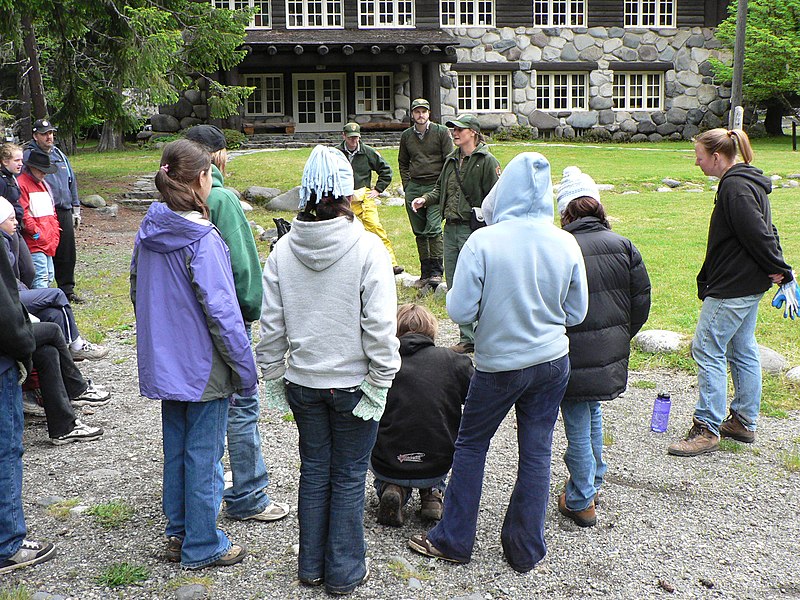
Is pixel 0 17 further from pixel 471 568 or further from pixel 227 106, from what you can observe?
pixel 471 568

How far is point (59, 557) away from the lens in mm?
4070

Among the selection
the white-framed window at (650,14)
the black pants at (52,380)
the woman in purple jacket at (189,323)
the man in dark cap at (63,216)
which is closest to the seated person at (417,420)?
the woman in purple jacket at (189,323)

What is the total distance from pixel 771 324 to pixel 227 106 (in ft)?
43.7

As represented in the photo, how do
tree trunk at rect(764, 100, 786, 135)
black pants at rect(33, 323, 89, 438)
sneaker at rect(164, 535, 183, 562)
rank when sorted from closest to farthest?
sneaker at rect(164, 535, 183, 562) < black pants at rect(33, 323, 89, 438) < tree trunk at rect(764, 100, 786, 135)

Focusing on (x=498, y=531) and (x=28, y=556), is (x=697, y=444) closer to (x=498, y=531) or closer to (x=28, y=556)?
(x=498, y=531)

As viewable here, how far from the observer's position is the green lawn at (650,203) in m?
8.53

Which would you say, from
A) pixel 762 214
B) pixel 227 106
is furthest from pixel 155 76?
pixel 762 214

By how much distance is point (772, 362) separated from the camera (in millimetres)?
6812

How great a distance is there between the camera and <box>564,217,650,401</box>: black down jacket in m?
4.22

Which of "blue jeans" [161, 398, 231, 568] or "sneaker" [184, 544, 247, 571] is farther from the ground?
"blue jeans" [161, 398, 231, 568]

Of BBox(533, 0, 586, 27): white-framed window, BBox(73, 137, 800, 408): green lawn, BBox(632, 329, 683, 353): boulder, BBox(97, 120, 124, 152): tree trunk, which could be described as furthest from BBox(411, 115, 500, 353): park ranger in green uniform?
BBox(533, 0, 586, 27): white-framed window

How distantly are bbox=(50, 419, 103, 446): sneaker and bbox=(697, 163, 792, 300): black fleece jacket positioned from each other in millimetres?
4094

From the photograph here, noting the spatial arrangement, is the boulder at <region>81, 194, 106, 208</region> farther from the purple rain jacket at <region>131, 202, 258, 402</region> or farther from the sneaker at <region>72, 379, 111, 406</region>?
the purple rain jacket at <region>131, 202, 258, 402</region>

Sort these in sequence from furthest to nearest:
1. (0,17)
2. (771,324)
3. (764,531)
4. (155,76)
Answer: (155,76)
(0,17)
(771,324)
(764,531)
